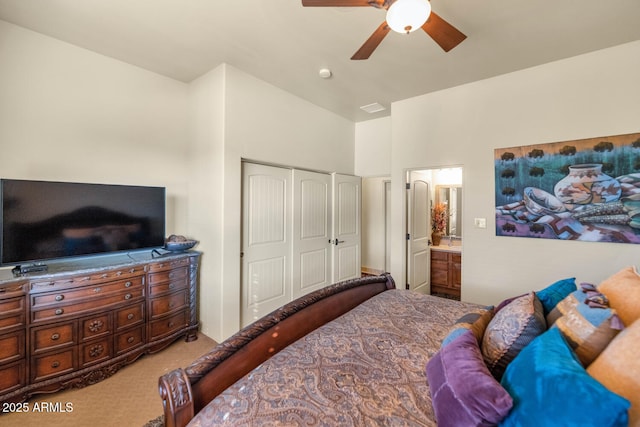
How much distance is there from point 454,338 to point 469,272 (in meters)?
2.32

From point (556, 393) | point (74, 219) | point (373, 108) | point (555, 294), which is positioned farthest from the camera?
point (373, 108)

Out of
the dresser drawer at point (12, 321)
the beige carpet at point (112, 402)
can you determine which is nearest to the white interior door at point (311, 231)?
the beige carpet at point (112, 402)

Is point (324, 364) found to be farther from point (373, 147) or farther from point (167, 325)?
point (373, 147)

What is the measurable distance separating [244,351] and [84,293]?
169cm

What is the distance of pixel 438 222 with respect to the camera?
4.72m

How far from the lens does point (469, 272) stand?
10.5 feet

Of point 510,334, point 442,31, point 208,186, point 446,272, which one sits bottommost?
point 446,272

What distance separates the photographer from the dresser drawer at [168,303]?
A: 2521 millimetres

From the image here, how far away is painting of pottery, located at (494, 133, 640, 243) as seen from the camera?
7.84 ft

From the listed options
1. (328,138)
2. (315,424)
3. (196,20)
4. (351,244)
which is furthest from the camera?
(351,244)

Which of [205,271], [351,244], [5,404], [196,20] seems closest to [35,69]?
[196,20]

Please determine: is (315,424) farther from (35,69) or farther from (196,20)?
(35,69)

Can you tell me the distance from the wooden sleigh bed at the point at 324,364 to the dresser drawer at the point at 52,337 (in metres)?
1.67

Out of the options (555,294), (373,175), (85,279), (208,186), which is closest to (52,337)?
(85,279)
